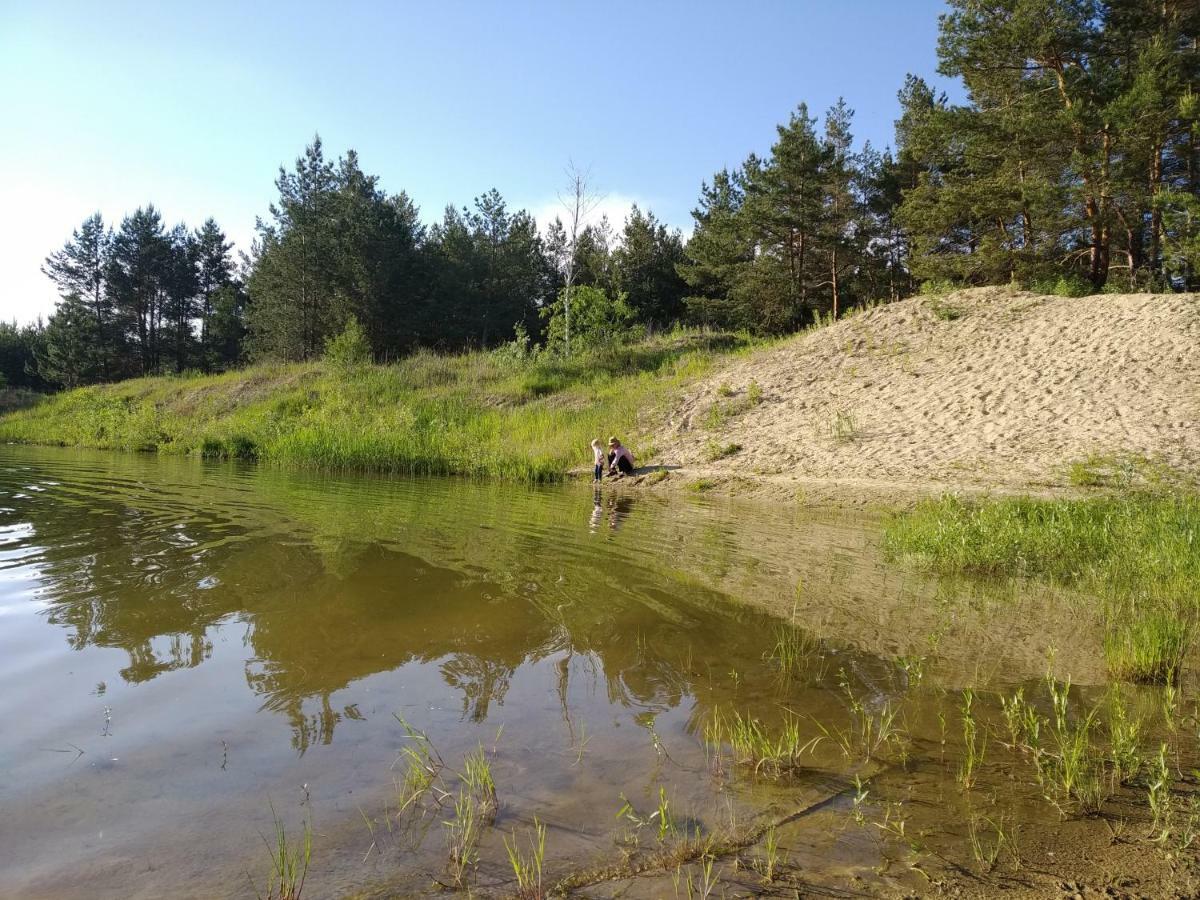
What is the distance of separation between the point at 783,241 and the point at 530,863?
38.7 m

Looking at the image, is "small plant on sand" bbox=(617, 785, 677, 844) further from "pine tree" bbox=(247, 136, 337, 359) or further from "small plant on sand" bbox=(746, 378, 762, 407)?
"pine tree" bbox=(247, 136, 337, 359)

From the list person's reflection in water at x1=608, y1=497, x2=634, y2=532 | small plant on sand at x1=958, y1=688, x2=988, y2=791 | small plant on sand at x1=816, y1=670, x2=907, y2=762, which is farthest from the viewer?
person's reflection in water at x1=608, y1=497, x2=634, y2=532

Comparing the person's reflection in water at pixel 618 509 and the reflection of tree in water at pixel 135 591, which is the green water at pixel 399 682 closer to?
the reflection of tree in water at pixel 135 591

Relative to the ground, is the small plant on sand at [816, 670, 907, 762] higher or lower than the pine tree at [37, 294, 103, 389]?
lower

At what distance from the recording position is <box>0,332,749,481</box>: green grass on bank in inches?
819

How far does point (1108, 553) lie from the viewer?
6.68 meters

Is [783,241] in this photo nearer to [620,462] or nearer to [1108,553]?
[620,462]

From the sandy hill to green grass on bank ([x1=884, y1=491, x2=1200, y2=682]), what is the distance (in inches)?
153

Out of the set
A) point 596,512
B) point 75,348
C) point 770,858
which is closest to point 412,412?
point 596,512

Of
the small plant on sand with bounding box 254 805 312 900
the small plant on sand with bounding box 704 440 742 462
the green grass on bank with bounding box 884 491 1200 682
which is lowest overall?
the small plant on sand with bounding box 254 805 312 900

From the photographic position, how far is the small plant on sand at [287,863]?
2.11 metres

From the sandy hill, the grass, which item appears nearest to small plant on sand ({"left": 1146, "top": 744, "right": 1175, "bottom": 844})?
the sandy hill

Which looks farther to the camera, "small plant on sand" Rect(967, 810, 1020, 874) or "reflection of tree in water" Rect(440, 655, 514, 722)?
"reflection of tree in water" Rect(440, 655, 514, 722)

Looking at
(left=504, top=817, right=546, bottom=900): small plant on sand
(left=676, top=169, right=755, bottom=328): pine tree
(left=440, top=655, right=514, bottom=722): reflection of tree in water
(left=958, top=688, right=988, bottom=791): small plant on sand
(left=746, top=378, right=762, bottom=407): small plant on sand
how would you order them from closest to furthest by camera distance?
(left=504, top=817, right=546, bottom=900): small plant on sand
(left=958, top=688, right=988, bottom=791): small plant on sand
(left=440, top=655, right=514, bottom=722): reflection of tree in water
(left=746, top=378, right=762, bottom=407): small plant on sand
(left=676, top=169, right=755, bottom=328): pine tree
